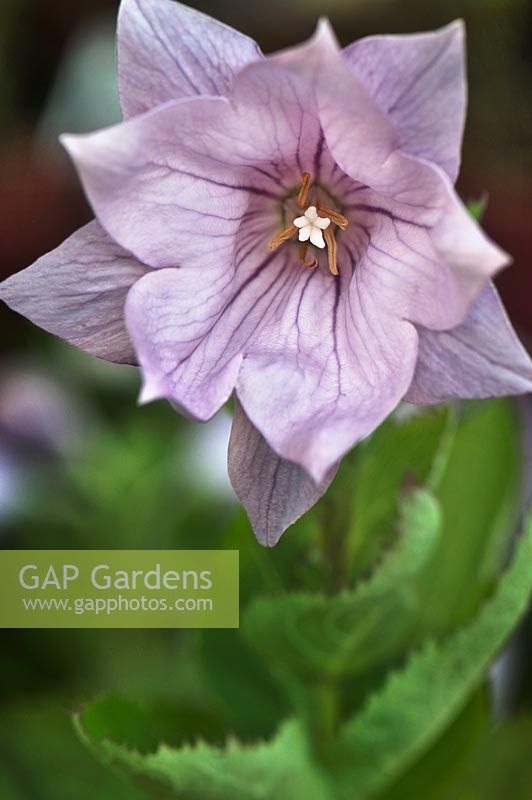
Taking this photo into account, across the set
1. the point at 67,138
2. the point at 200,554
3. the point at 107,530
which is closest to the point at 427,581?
the point at 200,554

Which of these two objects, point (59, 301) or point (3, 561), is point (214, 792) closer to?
point (3, 561)

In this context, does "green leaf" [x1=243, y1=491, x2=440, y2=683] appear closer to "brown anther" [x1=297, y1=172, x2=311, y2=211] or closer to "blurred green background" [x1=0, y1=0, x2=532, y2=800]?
"blurred green background" [x1=0, y1=0, x2=532, y2=800]

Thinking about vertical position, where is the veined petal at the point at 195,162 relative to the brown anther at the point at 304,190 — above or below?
above

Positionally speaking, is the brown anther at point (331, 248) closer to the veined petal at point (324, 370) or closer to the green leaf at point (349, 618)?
the veined petal at point (324, 370)

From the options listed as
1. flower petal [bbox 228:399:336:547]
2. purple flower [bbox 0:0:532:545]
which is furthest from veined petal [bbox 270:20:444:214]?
flower petal [bbox 228:399:336:547]

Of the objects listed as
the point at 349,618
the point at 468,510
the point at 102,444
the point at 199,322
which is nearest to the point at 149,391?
the point at 199,322

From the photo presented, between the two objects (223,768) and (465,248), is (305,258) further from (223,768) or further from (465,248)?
(223,768)

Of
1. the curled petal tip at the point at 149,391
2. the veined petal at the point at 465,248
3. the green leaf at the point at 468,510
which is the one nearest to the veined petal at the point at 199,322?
the curled petal tip at the point at 149,391
